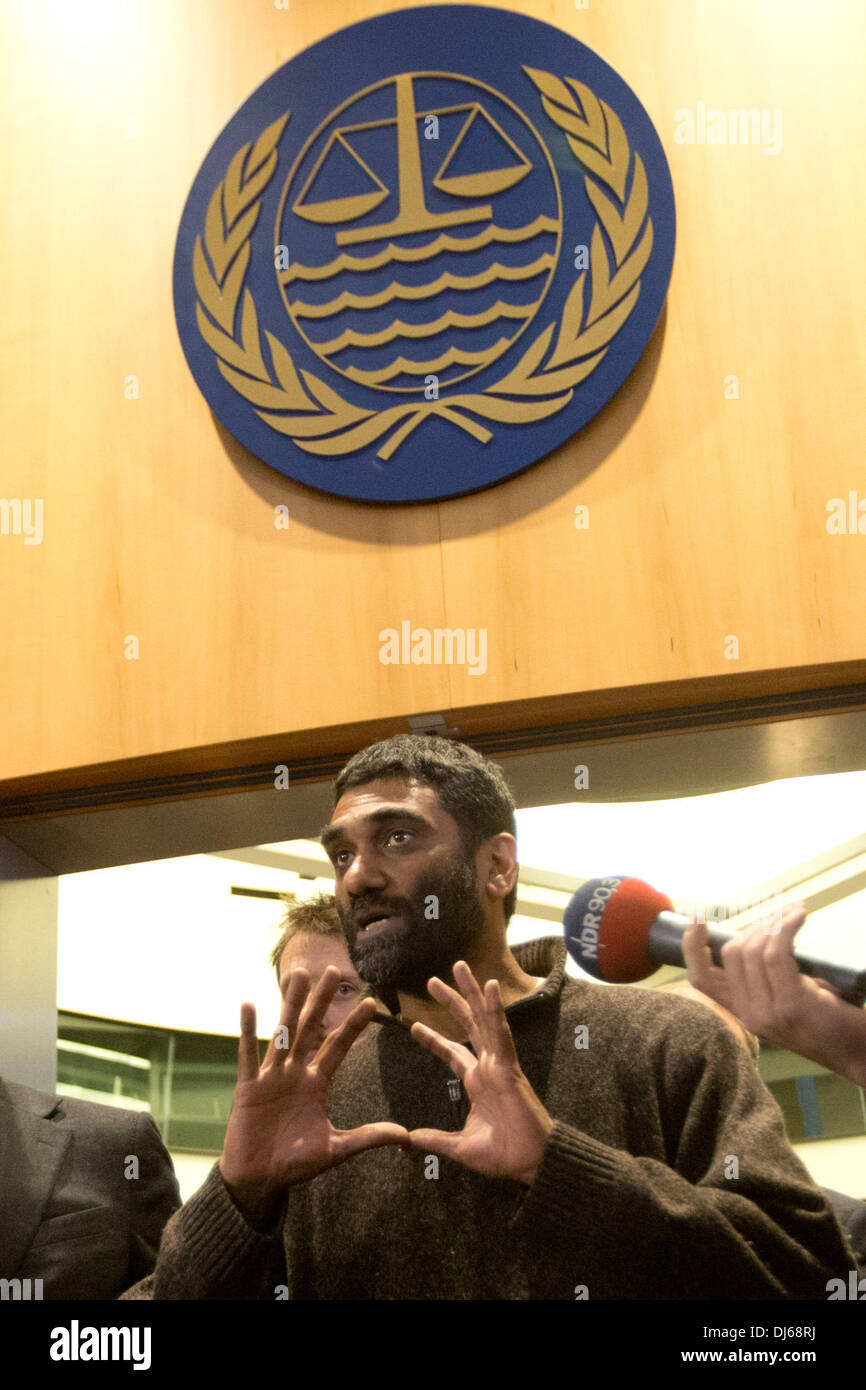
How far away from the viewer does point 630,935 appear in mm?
2105

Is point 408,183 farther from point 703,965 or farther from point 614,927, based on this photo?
point 703,965

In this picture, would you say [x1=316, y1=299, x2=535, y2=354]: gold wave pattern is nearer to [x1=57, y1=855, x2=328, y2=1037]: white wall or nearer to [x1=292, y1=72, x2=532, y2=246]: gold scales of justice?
[x1=292, y1=72, x2=532, y2=246]: gold scales of justice

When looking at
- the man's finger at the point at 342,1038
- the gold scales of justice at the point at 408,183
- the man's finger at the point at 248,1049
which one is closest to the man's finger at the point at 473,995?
the man's finger at the point at 342,1038

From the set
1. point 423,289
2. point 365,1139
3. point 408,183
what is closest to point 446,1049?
point 365,1139

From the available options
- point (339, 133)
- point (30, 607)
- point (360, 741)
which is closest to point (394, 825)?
point (360, 741)

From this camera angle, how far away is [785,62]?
3002mm

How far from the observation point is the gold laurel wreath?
2871 millimetres

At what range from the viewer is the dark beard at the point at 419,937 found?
206cm

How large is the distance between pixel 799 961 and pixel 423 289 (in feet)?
5.61

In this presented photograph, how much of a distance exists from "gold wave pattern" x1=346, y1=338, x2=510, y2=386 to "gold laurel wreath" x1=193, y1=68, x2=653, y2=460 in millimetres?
62

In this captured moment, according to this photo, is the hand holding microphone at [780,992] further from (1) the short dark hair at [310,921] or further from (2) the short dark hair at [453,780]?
(1) the short dark hair at [310,921]

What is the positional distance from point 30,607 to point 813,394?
173 cm

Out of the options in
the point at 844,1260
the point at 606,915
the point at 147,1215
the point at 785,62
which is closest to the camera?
the point at 844,1260

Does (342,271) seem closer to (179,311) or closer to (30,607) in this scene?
(179,311)
